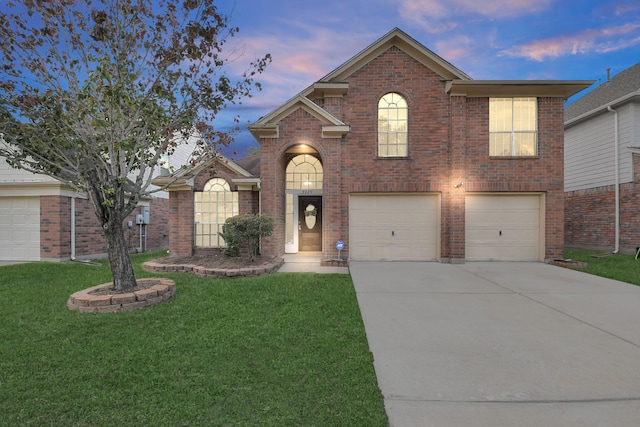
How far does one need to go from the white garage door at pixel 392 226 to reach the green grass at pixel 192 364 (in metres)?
4.54

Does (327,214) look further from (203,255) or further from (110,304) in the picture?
(110,304)

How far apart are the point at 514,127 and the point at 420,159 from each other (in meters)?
3.12

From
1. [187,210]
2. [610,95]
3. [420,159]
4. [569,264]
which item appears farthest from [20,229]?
[610,95]

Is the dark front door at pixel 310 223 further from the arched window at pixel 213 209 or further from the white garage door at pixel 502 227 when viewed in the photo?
the white garage door at pixel 502 227

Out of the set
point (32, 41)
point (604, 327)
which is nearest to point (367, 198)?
point (604, 327)

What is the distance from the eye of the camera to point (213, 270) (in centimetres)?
722

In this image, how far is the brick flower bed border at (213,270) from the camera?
281 inches

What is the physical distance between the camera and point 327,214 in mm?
9109

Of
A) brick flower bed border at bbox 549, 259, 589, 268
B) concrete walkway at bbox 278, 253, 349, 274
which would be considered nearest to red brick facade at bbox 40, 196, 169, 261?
concrete walkway at bbox 278, 253, 349, 274

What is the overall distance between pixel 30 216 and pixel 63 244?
164cm

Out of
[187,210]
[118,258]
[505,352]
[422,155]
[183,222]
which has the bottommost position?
[505,352]

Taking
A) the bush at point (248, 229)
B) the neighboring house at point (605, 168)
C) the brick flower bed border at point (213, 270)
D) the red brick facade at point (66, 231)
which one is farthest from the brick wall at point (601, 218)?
the red brick facade at point (66, 231)

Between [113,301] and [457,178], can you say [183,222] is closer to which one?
[113,301]

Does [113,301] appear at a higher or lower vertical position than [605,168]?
lower
